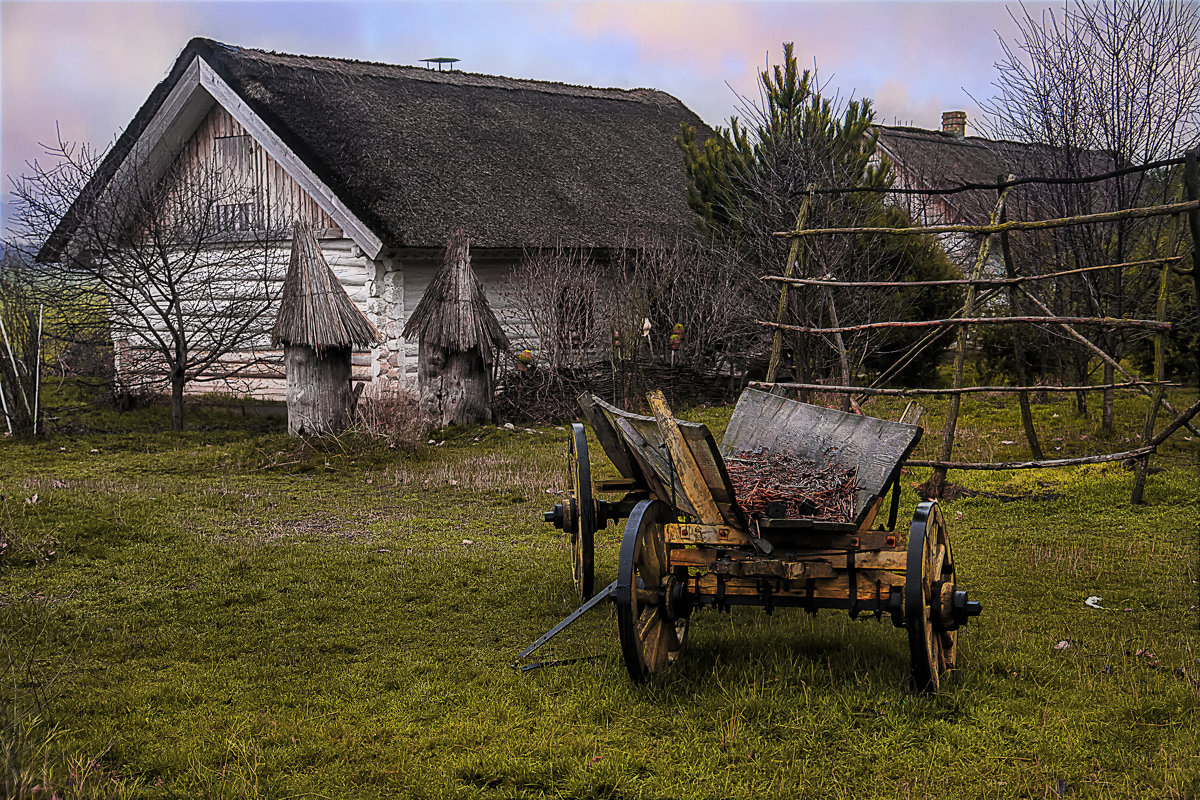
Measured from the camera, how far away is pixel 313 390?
40.4ft

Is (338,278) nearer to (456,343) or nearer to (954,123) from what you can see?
(456,343)

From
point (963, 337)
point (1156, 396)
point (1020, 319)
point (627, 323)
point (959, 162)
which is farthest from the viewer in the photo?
point (959, 162)

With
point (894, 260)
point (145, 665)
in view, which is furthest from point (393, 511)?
point (894, 260)

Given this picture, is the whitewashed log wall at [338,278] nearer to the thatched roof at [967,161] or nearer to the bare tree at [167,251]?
the bare tree at [167,251]

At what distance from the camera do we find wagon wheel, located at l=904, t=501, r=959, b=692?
4094 mm

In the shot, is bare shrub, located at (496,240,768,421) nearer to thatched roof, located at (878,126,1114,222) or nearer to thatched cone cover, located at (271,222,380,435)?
thatched cone cover, located at (271,222,380,435)

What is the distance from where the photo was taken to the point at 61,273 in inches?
552

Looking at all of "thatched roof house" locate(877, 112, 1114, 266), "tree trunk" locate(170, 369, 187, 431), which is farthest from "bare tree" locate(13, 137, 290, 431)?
"thatched roof house" locate(877, 112, 1114, 266)

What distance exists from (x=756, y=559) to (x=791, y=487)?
63cm

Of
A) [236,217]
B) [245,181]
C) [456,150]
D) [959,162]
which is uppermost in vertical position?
[959,162]

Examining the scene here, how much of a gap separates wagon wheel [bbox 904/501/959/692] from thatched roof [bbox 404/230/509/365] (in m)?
8.94

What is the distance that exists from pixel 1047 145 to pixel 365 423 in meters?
7.91

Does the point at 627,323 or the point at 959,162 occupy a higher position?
the point at 959,162

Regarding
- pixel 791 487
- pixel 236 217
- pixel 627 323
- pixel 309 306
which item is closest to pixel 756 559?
pixel 791 487
